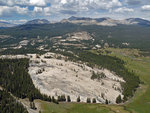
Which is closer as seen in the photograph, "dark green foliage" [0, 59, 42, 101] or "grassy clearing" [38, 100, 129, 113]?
"grassy clearing" [38, 100, 129, 113]

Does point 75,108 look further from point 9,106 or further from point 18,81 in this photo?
point 18,81

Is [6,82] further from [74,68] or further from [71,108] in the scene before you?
[74,68]

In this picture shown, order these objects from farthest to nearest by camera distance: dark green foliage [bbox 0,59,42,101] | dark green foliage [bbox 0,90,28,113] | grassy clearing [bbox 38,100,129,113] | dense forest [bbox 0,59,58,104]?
dark green foliage [bbox 0,59,42,101], dense forest [bbox 0,59,58,104], grassy clearing [bbox 38,100,129,113], dark green foliage [bbox 0,90,28,113]

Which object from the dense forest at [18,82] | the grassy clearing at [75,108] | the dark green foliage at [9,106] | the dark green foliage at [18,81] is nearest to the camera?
the dark green foliage at [9,106]

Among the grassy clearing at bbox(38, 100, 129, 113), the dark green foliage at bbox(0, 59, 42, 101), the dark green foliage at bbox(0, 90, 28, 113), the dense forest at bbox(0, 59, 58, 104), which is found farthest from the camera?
the dark green foliage at bbox(0, 59, 42, 101)

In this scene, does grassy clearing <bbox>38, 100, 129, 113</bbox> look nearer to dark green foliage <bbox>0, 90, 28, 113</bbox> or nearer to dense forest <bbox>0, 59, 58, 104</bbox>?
dense forest <bbox>0, 59, 58, 104</bbox>

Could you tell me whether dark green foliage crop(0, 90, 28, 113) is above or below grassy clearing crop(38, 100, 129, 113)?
above

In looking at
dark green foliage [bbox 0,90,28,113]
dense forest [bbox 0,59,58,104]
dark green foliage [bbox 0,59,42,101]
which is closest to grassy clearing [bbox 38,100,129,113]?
dense forest [bbox 0,59,58,104]

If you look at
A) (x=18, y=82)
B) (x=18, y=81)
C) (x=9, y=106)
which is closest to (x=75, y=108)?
(x=9, y=106)

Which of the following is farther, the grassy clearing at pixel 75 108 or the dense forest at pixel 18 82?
the dense forest at pixel 18 82

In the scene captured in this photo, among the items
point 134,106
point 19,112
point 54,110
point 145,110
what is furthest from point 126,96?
point 19,112

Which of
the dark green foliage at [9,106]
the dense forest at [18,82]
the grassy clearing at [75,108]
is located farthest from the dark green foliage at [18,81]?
the dark green foliage at [9,106]

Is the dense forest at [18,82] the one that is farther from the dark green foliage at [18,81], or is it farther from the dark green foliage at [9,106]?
the dark green foliage at [9,106]
